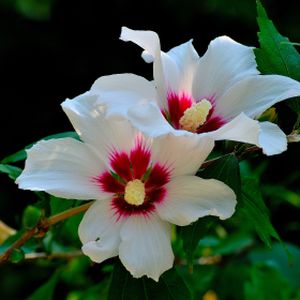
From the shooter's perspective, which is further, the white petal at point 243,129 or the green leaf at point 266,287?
the green leaf at point 266,287

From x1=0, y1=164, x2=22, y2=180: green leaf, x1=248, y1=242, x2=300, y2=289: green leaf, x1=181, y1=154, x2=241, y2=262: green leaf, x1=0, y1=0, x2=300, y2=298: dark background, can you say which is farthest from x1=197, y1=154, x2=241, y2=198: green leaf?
x1=0, y1=0, x2=300, y2=298: dark background

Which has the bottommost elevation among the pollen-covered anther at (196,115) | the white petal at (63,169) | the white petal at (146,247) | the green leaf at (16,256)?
the green leaf at (16,256)

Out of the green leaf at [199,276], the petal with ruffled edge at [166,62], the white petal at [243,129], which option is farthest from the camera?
the green leaf at [199,276]

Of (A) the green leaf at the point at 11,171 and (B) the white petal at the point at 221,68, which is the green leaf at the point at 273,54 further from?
(A) the green leaf at the point at 11,171

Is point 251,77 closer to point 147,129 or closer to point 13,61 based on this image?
point 147,129

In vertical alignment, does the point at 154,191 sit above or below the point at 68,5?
above

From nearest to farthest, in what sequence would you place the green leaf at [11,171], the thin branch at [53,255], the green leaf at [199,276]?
the green leaf at [11,171] < the thin branch at [53,255] < the green leaf at [199,276]

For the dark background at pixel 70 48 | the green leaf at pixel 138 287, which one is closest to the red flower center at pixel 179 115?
the green leaf at pixel 138 287

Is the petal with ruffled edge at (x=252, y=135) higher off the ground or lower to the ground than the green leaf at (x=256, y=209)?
higher

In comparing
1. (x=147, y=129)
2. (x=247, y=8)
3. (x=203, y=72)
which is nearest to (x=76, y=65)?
(x=247, y=8)
